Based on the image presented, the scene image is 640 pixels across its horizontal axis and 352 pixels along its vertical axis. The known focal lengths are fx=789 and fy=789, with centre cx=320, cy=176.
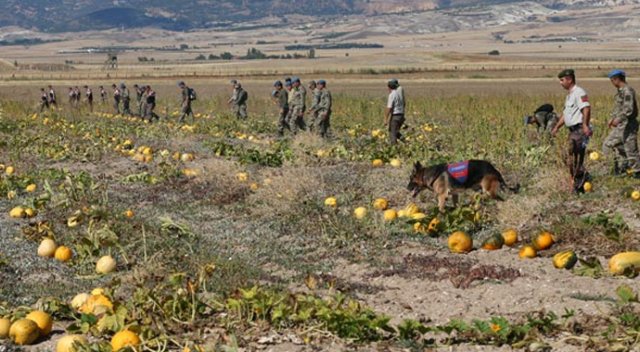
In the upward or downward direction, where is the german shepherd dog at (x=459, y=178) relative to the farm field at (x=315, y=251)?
upward

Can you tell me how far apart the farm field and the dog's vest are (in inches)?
18.5

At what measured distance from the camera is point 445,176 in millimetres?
10500

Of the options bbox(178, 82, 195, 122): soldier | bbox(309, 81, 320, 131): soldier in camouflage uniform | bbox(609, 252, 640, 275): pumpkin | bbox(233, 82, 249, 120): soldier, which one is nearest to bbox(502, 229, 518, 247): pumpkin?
bbox(609, 252, 640, 275): pumpkin

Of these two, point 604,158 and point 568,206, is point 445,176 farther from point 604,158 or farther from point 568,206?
point 604,158

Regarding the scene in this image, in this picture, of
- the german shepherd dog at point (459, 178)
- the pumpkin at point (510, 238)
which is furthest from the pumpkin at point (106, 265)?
the pumpkin at point (510, 238)

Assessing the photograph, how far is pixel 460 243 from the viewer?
8.98 metres

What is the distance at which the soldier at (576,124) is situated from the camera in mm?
11188

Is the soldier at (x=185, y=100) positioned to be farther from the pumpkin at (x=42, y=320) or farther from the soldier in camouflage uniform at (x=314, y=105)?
the pumpkin at (x=42, y=320)

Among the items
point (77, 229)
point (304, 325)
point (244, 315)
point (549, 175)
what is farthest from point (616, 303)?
point (77, 229)

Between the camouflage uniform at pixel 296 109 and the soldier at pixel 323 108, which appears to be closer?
the soldier at pixel 323 108

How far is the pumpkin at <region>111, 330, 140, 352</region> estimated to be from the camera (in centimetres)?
593

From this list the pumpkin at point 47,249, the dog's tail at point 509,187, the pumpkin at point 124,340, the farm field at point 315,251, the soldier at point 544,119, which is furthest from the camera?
the soldier at point 544,119

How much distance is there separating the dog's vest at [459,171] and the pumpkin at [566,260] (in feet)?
8.34

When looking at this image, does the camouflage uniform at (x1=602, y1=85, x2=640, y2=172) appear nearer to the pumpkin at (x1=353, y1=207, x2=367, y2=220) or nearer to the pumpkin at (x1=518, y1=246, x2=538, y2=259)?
the pumpkin at (x1=518, y1=246, x2=538, y2=259)
